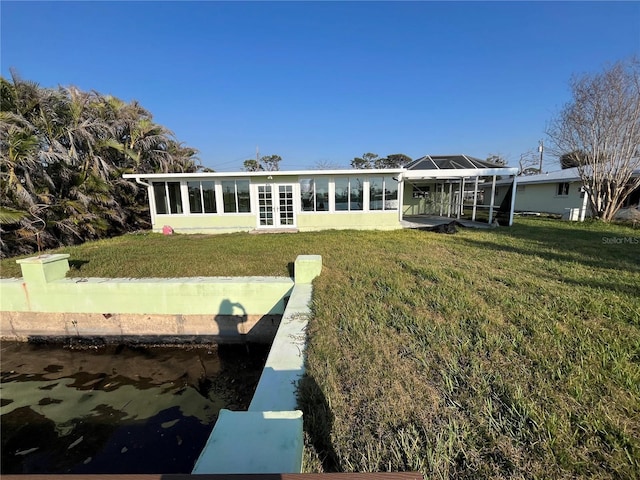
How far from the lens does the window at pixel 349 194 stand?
12.2 meters

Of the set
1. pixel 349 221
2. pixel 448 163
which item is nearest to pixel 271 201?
pixel 349 221

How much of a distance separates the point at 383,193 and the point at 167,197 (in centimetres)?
915

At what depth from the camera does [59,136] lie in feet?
36.2

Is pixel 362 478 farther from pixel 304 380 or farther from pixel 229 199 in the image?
pixel 229 199

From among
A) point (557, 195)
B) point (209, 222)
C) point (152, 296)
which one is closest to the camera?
point (152, 296)

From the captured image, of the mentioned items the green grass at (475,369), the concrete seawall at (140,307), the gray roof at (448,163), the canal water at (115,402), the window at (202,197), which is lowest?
the canal water at (115,402)

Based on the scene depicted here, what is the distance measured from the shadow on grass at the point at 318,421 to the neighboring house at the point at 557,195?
1566cm

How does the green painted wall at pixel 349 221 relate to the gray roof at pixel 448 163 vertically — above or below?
below

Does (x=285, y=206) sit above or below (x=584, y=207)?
above

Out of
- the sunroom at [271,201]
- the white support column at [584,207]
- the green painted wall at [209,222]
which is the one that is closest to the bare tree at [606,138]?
the white support column at [584,207]

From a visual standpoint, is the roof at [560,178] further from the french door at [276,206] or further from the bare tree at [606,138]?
the french door at [276,206]

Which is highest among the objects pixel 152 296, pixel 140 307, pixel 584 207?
pixel 584 207

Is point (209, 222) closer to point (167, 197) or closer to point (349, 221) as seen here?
point (167, 197)

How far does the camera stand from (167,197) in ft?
41.8
